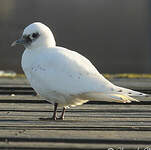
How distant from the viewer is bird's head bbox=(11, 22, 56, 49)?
6.11 metres

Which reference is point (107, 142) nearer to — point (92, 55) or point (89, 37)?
point (92, 55)

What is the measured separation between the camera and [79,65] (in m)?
5.64

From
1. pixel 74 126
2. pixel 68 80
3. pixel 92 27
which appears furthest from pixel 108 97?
pixel 92 27

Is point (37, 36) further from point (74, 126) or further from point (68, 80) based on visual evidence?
point (74, 126)

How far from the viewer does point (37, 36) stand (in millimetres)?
6152

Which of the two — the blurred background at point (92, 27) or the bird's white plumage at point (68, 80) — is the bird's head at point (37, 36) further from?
the blurred background at point (92, 27)

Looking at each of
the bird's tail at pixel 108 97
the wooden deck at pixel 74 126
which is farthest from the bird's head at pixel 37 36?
the bird's tail at pixel 108 97

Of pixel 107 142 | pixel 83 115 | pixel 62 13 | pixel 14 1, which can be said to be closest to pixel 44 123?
pixel 83 115

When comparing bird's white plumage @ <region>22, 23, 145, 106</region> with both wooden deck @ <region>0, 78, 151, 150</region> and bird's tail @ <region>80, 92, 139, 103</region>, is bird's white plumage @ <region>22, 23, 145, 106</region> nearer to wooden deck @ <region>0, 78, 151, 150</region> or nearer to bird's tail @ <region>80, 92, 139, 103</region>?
bird's tail @ <region>80, 92, 139, 103</region>

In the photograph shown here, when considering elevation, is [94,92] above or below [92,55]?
below

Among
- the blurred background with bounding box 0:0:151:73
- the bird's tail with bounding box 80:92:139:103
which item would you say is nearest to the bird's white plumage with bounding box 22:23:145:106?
the bird's tail with bounding box 80:92:139:103

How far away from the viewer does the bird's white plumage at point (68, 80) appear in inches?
218

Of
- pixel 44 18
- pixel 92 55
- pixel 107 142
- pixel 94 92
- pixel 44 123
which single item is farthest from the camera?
pixel 44 18

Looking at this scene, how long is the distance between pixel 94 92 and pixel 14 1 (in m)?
29.1
